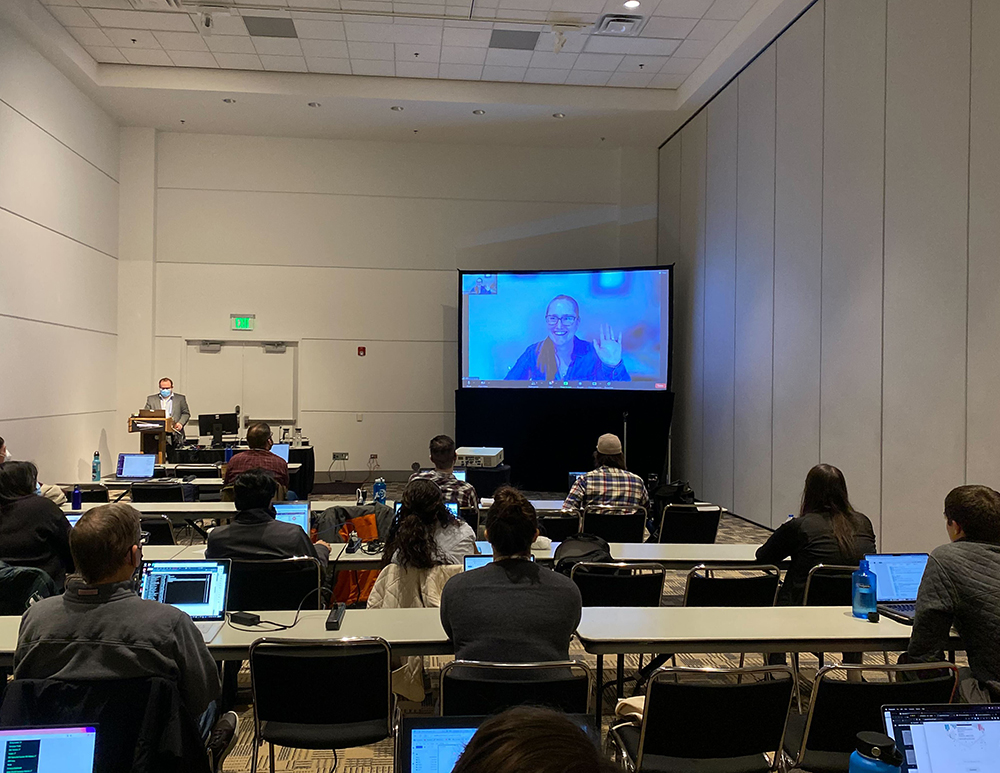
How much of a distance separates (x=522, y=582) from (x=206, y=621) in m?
1.29

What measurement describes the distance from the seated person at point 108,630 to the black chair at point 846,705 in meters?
1.83

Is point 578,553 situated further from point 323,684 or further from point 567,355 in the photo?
point 567,355

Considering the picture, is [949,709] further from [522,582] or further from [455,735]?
[522,582]

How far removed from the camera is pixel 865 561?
3344 millimetres

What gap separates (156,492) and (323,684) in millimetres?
4360

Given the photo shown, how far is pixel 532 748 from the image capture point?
2.43 feet

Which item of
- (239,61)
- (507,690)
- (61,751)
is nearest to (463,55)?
(239,61)

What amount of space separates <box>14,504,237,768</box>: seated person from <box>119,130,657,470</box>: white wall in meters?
10.00

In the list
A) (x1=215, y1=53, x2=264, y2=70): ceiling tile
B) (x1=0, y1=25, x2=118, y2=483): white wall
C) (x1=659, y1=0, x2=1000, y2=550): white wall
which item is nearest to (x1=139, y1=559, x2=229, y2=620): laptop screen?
(x1=659, y1=0, x2=1000, y2=550): white wall

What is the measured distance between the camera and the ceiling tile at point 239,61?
971cm

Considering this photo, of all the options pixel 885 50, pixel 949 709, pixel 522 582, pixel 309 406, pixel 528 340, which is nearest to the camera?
pixel 949 709

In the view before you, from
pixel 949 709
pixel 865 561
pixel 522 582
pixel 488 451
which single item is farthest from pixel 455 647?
pixel 488 451

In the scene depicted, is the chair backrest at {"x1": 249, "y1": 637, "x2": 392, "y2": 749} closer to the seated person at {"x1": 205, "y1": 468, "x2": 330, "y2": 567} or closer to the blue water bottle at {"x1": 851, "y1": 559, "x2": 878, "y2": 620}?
the seated person at {"x1": 205, "y1": 468, "x2": 330, "y2": 567}

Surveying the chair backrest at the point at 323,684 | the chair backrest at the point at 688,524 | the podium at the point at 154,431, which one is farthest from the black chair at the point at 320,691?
the podium at the point at 154,431
